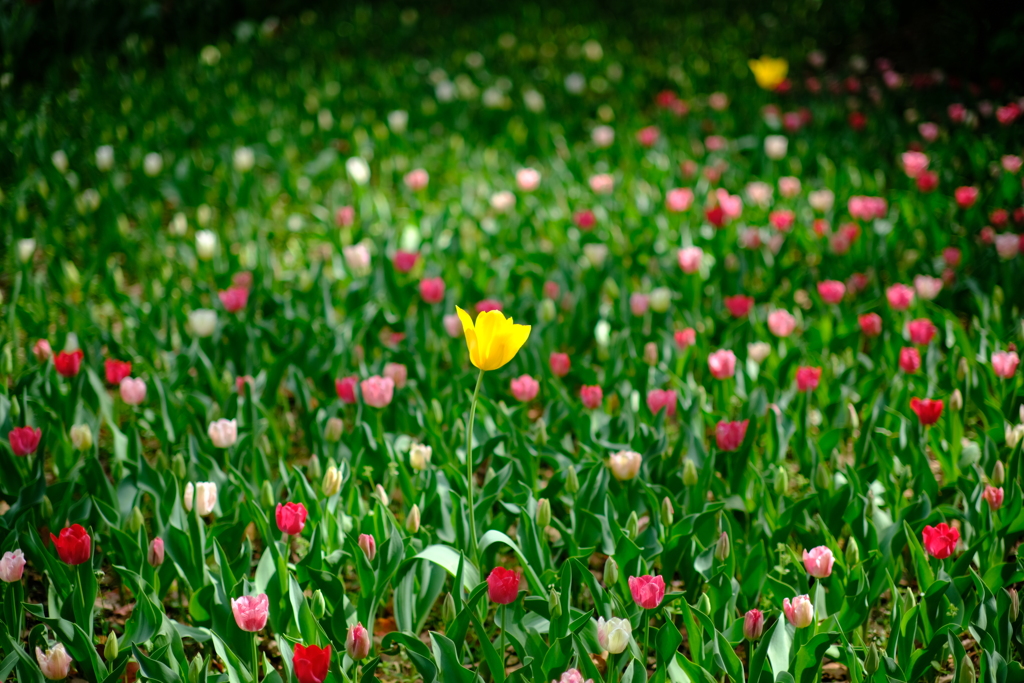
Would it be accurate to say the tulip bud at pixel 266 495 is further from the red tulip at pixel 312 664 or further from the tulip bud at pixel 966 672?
the tulip bud at pixel 966 672

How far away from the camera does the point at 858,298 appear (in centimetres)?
296

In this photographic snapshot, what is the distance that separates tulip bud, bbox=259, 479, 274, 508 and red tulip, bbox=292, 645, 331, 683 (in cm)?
58

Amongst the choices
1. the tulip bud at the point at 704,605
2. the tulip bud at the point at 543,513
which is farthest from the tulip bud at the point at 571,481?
the tulip bud at the point at 704,605

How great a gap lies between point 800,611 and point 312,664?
2.70 ft

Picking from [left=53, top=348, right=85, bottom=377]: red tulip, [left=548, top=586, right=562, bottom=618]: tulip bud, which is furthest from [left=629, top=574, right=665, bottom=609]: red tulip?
[left=53, top=348, right=85, bottom=377]: red tulip

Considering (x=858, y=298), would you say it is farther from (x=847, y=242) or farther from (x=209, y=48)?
(x=209, y=48)

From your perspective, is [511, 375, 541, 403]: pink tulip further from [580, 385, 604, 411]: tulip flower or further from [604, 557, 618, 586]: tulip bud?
[604, 557, 618, 586]: tulip bud

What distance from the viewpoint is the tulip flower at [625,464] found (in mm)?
1845

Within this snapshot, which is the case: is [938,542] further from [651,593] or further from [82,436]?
[82,436]

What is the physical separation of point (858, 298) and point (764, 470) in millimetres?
1139

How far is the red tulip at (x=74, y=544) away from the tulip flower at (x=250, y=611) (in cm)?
32

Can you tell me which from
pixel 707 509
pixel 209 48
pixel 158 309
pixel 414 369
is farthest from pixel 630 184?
pixel 209 48

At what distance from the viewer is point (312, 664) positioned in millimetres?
1342

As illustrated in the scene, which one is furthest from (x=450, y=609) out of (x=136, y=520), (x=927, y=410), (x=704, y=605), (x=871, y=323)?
(x=871, y=323)
